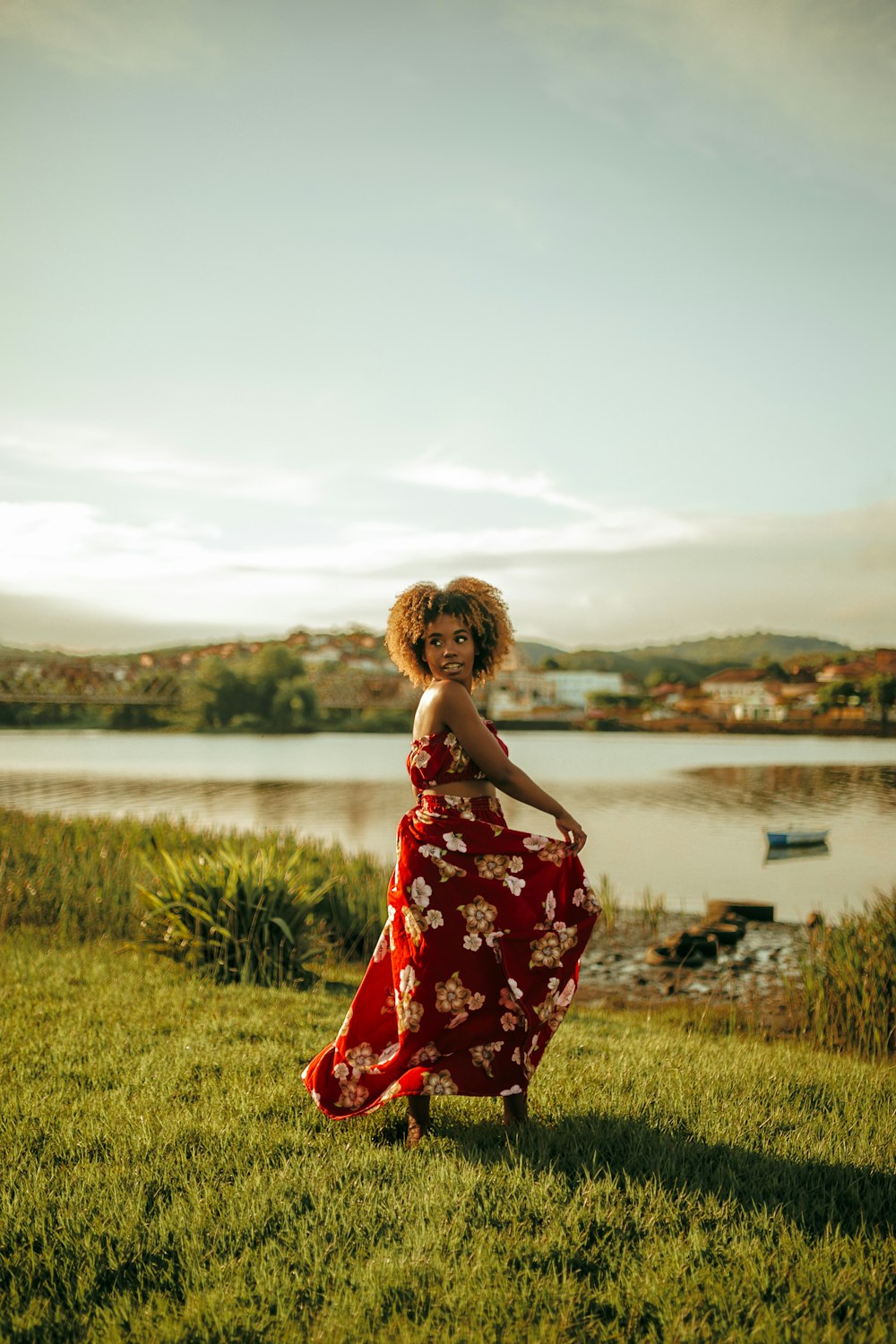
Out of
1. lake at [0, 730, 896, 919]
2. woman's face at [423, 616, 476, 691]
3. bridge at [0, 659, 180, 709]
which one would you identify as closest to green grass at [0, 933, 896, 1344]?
woman's face at [423, 616, 476, 691]

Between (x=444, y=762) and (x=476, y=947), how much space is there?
25.2 inches

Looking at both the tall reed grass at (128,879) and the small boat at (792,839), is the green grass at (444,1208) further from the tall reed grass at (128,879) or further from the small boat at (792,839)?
the small boat at (792,839)

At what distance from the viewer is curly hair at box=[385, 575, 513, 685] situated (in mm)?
3738

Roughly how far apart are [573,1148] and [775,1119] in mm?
932

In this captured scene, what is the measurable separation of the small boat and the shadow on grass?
24.7 metres

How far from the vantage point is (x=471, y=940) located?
3439 millimetres

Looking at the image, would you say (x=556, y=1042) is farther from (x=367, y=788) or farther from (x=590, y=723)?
(x=590, y=723)

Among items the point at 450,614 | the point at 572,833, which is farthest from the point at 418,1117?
the point at 450,614

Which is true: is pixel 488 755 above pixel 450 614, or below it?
below

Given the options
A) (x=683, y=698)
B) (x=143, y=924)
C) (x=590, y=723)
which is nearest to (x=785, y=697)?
(x=683, y=698)

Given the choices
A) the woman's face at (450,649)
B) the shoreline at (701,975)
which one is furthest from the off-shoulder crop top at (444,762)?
the shoreline at (701,975)

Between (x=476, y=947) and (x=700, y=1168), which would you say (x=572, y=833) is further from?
(x=700, y=1168)

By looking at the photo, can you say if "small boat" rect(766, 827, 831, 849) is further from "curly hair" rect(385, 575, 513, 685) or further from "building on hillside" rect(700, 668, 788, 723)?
"building on hillside" rect(700, 668, 788, 723)

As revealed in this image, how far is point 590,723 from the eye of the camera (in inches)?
4163
